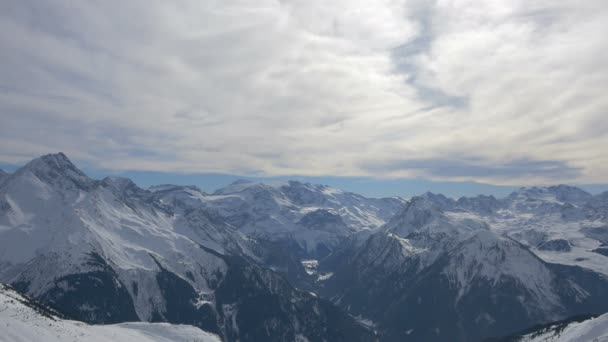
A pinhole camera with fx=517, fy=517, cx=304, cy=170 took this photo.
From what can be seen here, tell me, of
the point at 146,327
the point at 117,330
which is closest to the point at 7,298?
the point at 117,330

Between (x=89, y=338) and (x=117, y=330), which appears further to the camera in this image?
(x=117, y=330)

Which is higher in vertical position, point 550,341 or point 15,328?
point 15,328

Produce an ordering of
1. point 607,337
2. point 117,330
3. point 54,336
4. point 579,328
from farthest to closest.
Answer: point 579,328
point 117,330
point 607,337
point 54,336

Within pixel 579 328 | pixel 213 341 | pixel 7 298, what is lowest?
pixel 213 341

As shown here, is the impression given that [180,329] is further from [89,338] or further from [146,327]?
[89,338]

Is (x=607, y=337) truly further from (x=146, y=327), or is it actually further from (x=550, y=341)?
(x=146, y=327)

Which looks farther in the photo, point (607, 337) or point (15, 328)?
point (607, 337)

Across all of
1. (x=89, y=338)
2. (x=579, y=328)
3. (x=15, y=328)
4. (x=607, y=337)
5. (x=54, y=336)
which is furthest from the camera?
(x=579, y=328)

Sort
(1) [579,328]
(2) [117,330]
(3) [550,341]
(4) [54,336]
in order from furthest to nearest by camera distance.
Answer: (3) [550,341] → (1) [579,328] → (2) [117,330] → (4) [54,336]

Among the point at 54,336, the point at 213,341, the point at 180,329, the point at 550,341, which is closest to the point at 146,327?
the point at 180,329
